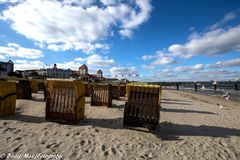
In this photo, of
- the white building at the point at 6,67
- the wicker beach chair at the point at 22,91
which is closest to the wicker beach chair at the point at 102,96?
the wicker beach chair at the point at 22,91

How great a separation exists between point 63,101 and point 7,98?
8.83ft

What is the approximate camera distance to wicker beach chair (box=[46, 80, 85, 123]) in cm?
845

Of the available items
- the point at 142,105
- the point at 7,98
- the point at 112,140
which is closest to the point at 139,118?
the point at 142,105

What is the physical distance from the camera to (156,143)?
6598mm

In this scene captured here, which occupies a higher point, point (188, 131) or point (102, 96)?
point (102, 96)

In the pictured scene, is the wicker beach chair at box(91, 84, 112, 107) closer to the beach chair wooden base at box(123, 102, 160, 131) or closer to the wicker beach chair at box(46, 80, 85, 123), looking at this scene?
the wicker beach chair at box(46, 80, 85, 123)

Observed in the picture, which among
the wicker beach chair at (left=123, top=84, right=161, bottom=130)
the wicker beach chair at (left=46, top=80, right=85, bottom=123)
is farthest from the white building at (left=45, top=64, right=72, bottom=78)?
the wicker beach chair at (left=123, top=84, right=161, bottom=130)

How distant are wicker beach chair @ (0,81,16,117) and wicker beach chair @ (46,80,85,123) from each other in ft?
6.53

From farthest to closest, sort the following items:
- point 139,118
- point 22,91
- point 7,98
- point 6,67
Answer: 1. point 6,67
2. point 22,91
3. point 7,98
4. point 139,118

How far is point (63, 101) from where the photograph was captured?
8.58 meters

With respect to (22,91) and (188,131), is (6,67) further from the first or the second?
(188,131)

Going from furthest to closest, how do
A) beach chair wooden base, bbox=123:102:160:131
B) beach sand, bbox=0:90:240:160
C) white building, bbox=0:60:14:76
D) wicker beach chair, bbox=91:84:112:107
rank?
white building, bbox=0:60:14:76 → wicker beach chair, bbox=91:84:112:107 → beach chair wooden base, bbox=123:102:160:131 → beach sand, bbox=0:90:240:160

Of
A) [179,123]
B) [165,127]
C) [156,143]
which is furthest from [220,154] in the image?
[179,123]

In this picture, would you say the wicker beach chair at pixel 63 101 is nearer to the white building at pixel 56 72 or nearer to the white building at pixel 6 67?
the white building at pixel 6 67
